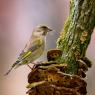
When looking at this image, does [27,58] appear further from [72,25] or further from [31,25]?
[31,25]

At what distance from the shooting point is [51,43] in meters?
1.21

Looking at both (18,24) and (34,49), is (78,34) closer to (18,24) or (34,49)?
(34,49)

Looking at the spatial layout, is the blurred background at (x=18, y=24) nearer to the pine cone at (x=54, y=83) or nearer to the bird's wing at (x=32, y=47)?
the bird's wing at (x=32, y=47)

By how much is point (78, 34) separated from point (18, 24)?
0.72 meters

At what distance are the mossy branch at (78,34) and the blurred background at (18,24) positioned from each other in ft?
1.88

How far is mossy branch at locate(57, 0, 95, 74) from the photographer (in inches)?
27.9

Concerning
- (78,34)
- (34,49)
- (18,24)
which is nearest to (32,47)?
(34,49)

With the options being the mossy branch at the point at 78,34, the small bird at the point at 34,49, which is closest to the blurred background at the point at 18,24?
the small bird at the point at 34,49

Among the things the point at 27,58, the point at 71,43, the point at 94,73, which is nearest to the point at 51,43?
the point at 94,73

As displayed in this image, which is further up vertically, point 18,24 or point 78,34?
point 78,34

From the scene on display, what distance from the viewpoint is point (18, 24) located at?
1421 millimetres

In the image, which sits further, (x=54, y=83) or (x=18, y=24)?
(x=18, y=24)

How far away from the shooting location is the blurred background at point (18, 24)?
1353mm

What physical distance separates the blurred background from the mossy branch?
572 millimetres
